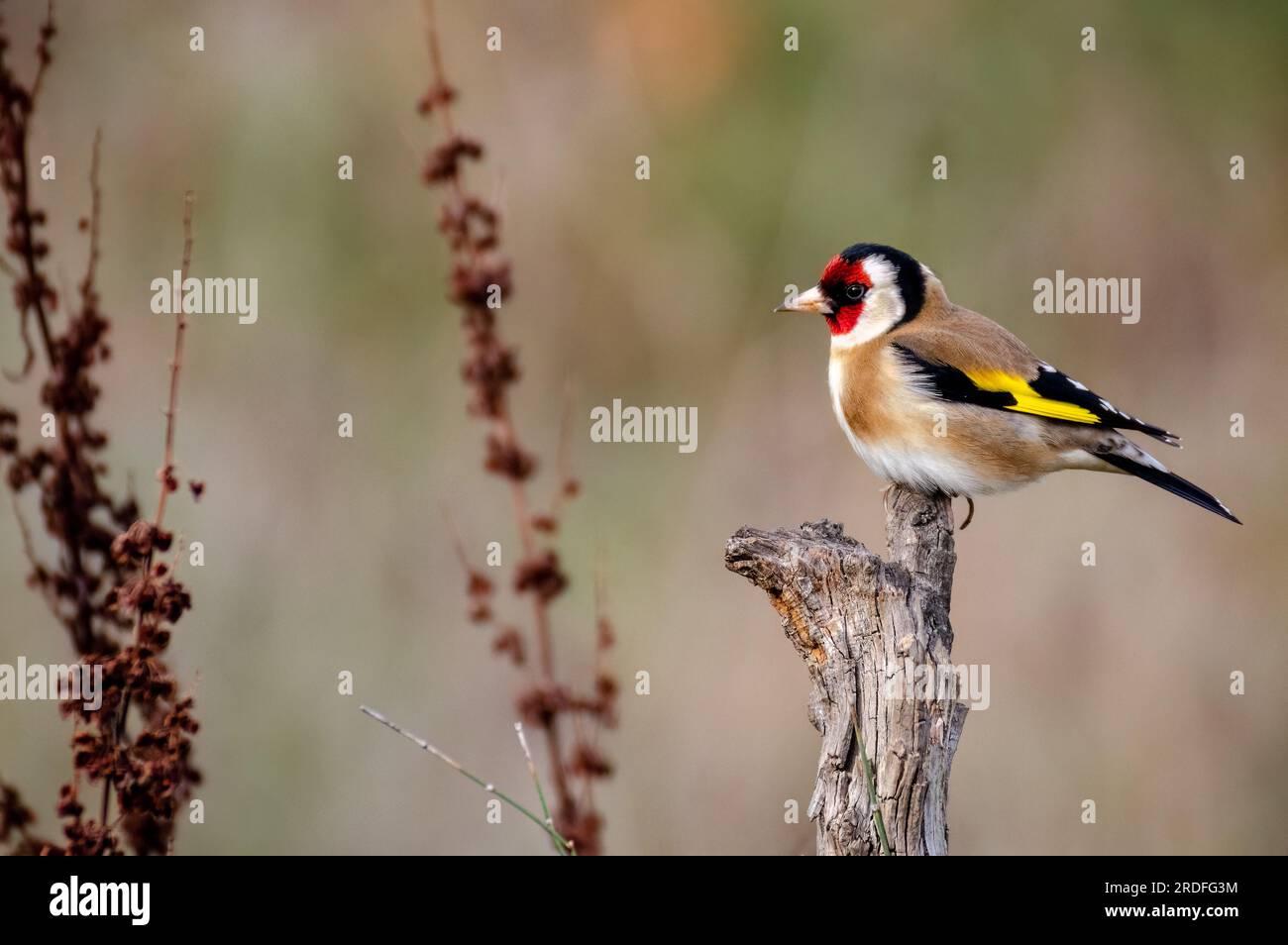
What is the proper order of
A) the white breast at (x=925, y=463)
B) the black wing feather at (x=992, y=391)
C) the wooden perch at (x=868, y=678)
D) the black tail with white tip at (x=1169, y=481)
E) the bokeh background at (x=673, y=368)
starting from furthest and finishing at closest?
1. the bokeh background at (x=673, y=368)
2. the black wing feather at (x=992, y=391)
3. the white breast at (x=925, y=463)
4. the black tail with white tip at (x=1169, y=481)
5. the wooden perch at (x=868, y=678)

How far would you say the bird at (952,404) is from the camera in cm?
570

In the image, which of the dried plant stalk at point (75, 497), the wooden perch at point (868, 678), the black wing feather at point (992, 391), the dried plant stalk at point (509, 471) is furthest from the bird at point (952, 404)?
the dried plant stalk at point (75, 497)

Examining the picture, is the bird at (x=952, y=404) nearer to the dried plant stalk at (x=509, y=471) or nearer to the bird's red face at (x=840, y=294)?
the bird's red face at (x=840, y=294)

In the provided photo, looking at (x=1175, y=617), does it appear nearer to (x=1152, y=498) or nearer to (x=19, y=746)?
(x=1152, y=498)

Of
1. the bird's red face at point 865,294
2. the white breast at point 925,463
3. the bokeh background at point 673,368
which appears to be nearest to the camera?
the white breast at point 925,463

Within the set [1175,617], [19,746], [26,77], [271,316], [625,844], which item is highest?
[26,77]

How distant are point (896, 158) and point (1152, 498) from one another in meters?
2.41

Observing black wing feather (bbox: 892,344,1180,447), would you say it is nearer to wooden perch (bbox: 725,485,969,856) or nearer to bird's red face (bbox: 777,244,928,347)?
bird's red face (bbox: 777,244,928,347)

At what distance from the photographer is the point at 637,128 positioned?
8.45 meters

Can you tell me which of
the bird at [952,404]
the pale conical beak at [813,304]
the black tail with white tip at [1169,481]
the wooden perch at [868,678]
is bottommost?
the wooden perch at [868,678]

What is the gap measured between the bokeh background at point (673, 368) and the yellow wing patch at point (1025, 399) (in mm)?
1992

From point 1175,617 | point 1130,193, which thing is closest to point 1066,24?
point 1130,193

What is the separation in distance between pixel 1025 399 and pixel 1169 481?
2.04ft

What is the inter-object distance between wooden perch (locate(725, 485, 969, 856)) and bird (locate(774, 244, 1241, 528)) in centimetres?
170
